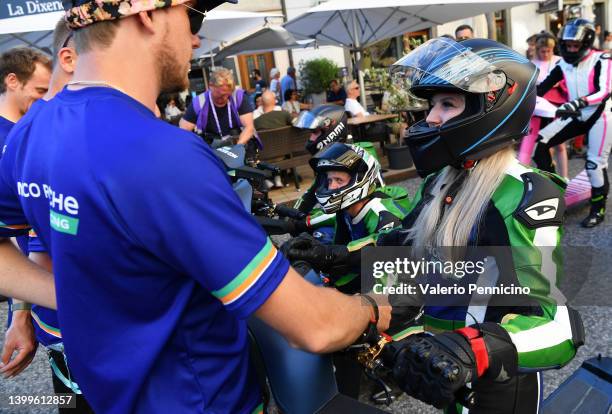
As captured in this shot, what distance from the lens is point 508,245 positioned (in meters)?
1.34

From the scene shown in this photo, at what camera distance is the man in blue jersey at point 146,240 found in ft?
2.75

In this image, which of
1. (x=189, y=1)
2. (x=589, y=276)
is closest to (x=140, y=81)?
(x=189, y=1)

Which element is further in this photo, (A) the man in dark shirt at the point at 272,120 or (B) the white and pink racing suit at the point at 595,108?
(A) the man in dark shirt at the point at 272,120

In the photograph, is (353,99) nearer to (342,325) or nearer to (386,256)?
(386,256)

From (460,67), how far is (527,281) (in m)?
0.71

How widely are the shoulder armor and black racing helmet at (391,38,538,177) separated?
229 millimetres

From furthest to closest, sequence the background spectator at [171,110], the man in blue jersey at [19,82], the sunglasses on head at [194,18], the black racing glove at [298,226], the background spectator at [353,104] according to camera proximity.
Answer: the background spectator at [171,110]
the background spectator at [353,104]
the black racing glove at [298,226]
the man in blue jersey at [19,82]
the sunglasses on head at [194,18]

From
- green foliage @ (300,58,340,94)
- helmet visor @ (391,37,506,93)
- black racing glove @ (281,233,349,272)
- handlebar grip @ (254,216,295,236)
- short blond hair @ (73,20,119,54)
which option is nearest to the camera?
short blond hair @ (73,20,119,54)

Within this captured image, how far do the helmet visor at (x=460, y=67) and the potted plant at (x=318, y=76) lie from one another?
1656cm

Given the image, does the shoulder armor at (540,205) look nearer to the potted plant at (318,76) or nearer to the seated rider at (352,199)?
the seated rider at (352,199)

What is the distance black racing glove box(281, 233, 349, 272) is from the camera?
1995 mm

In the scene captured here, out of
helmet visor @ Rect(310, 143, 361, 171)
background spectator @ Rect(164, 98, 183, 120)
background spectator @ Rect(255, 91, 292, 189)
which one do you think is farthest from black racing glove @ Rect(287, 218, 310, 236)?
background spectator @ Rect(164, 98, 183, 120)

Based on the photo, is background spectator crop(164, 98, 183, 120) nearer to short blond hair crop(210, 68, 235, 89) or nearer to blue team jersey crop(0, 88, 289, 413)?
short blond hair crop(210, 68, 235, 89)

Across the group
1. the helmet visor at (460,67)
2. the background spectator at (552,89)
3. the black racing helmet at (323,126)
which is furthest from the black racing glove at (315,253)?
the background spectator at (552,89)
